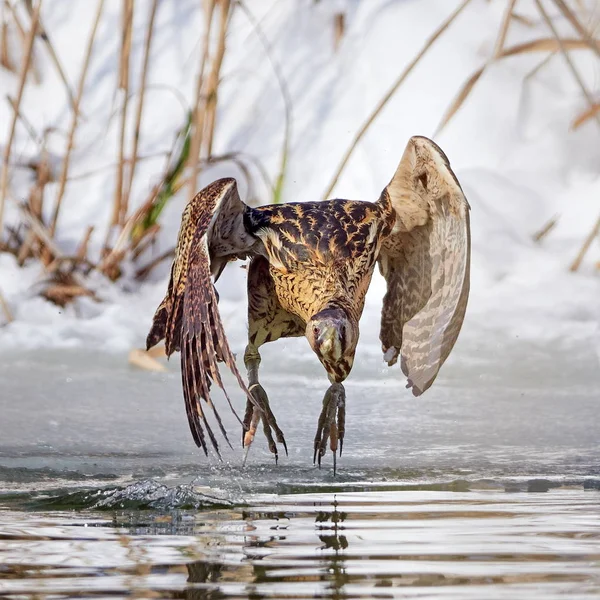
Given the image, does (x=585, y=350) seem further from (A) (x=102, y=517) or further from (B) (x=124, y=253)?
(A) (x=102, y=517)

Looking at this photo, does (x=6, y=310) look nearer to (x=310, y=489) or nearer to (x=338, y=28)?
(x=310, y=489)

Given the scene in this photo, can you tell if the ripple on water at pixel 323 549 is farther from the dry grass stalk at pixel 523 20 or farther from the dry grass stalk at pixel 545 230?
the dry grass stalk at pixel 523 20

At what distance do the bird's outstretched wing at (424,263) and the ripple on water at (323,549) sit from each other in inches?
37.7

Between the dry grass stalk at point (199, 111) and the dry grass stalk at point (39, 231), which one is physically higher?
the dry grass stalk at point (199, 111)

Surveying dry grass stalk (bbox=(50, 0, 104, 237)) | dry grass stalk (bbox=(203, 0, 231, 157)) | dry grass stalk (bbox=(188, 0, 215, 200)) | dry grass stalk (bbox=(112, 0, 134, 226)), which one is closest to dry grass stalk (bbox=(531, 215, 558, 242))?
dry grass stalk (bbox=(203, 0, 231, 157))

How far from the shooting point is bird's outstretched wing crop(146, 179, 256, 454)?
3.88m

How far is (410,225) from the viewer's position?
16.9 feet

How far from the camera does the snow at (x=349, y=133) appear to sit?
6773mm

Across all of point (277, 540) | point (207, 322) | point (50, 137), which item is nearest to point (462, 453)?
point (207, 322)

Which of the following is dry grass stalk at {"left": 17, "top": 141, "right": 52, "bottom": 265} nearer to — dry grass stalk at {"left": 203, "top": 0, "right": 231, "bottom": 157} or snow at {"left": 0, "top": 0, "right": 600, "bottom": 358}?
snow at {"left": 0, "top": 0, "right": 600, "bottom": 358}

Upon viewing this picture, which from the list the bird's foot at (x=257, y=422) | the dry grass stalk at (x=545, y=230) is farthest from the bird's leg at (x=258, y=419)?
the dry grass stalk at (x=545, y=230)

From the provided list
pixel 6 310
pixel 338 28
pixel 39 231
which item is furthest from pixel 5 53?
pixel 6 310

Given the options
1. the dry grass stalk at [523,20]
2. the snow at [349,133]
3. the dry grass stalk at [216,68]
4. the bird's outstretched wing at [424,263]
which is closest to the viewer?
the bird's outstretched wing at [424,263]

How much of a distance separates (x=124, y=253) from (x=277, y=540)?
3.94m
